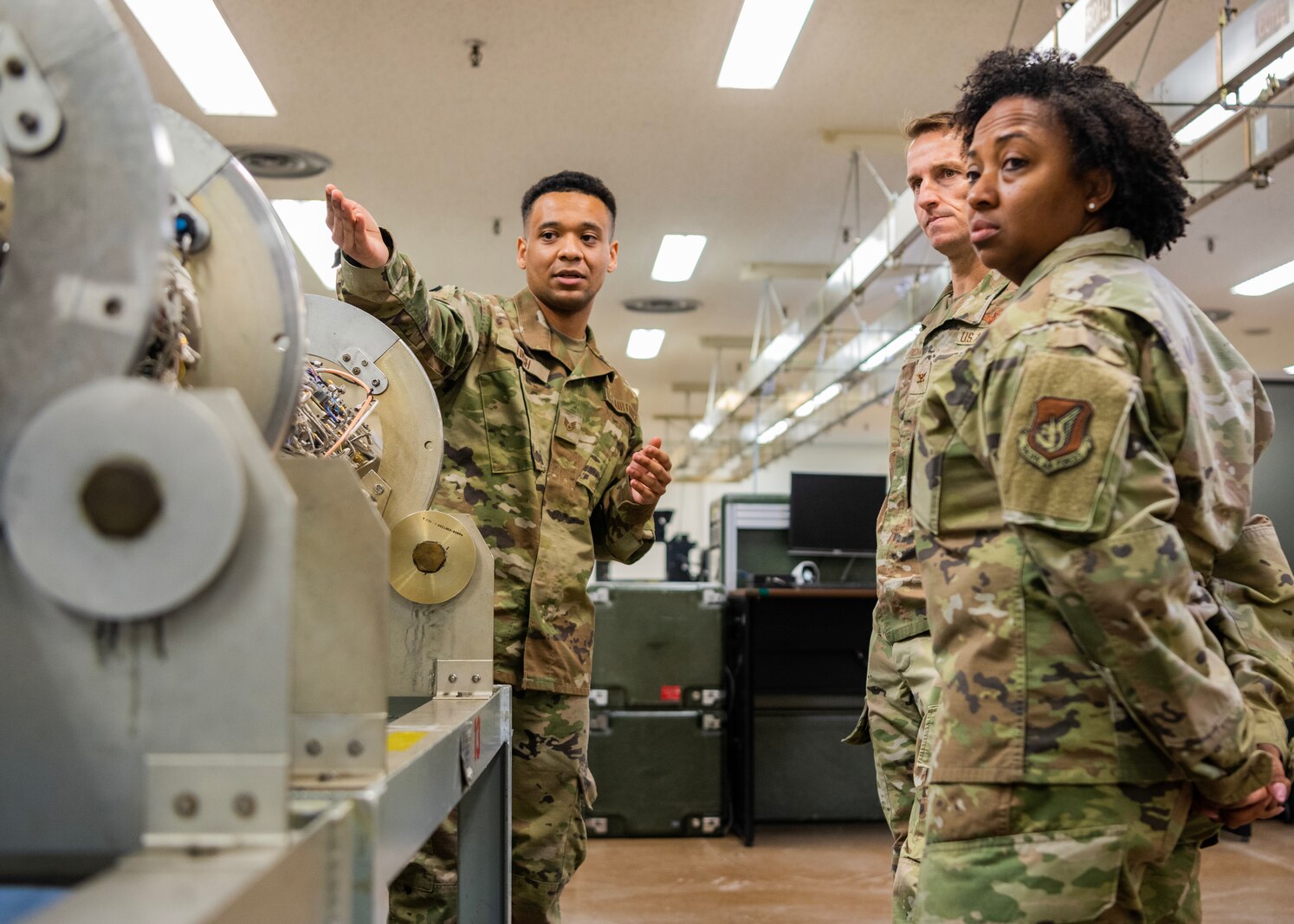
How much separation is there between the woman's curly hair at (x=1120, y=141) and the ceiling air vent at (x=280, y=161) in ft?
18.6

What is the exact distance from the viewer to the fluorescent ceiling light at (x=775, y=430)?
1152 centimetres

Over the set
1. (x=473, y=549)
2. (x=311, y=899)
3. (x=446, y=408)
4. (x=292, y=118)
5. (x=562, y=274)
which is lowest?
(x=311, y=899)

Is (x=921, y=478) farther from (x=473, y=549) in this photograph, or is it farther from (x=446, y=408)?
(x=446, y=408)

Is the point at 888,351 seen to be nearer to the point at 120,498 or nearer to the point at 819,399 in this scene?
the point at 819,399

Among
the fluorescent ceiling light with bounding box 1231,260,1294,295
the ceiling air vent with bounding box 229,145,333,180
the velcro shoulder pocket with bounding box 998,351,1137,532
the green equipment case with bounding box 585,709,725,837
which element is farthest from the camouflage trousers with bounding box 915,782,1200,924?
the fluorescent ceiling light with bounding box 1231,260,1294,295

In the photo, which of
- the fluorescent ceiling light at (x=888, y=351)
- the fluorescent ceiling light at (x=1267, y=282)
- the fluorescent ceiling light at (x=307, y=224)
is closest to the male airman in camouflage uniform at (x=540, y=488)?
the fluorescent ceiling light at (x=888, y=351)

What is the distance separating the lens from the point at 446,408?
217cm

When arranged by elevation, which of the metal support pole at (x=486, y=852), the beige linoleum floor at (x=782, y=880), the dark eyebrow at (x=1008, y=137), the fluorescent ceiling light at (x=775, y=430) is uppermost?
the fluorescent ceiling light at (x=775, y=430)

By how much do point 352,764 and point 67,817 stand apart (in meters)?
0.22

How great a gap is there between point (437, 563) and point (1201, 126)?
3.74 metres

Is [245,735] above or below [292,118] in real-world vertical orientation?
below

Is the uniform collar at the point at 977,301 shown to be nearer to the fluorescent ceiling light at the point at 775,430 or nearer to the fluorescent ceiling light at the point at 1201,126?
the fluorescent ceiling light at the point at 1201,126

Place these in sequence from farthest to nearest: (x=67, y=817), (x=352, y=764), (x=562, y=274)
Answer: (x=562, y=274)
(x=352, y=764)
(x=67, y=817)

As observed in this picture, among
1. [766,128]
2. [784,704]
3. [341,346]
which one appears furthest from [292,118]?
[341,346]
